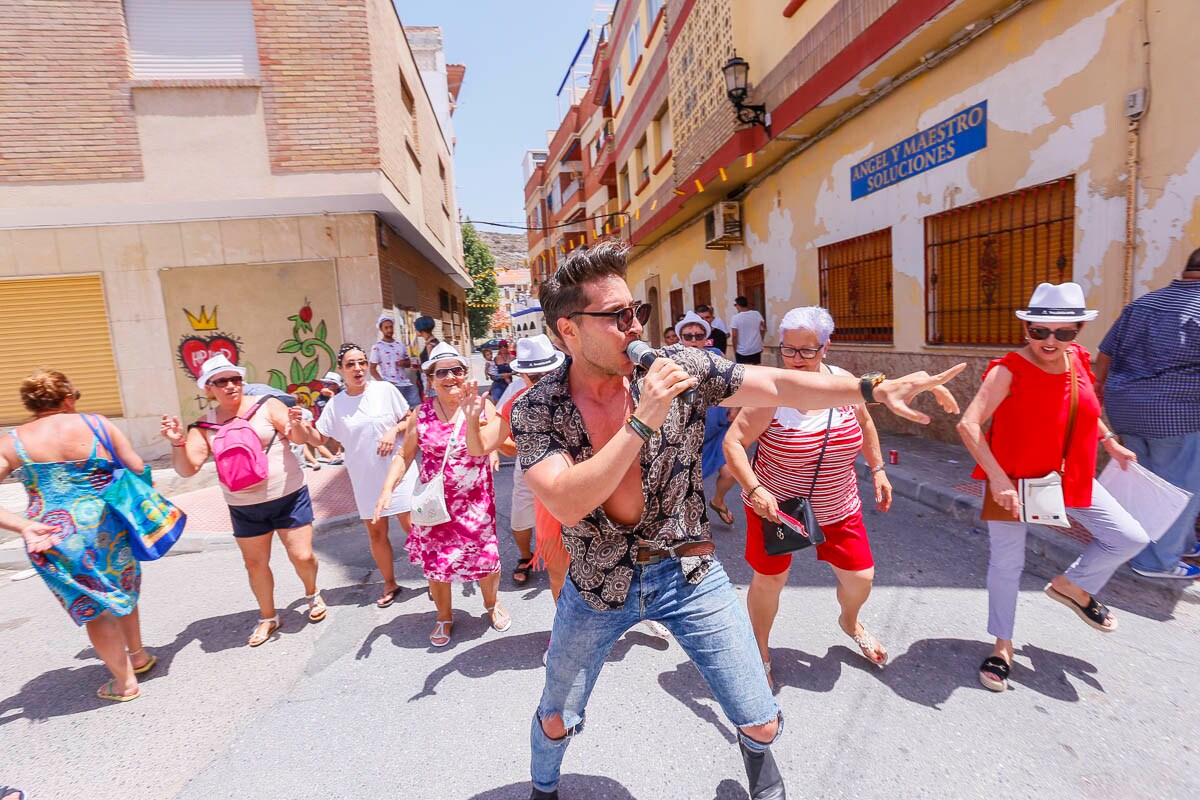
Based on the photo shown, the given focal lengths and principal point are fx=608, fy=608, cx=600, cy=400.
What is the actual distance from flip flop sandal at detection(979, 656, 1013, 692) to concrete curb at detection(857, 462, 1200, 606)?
141 cm

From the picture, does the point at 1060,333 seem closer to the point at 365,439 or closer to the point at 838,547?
the point at 838,547

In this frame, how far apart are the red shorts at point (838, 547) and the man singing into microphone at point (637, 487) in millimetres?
933

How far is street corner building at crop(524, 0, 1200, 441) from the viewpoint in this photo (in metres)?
4.93

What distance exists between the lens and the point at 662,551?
6.33ft

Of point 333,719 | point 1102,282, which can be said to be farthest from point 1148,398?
point 333,719

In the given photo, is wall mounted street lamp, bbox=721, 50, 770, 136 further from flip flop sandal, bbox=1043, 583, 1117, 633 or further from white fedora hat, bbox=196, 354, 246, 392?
white fedora hat, bbox=196, 354, 246, 392

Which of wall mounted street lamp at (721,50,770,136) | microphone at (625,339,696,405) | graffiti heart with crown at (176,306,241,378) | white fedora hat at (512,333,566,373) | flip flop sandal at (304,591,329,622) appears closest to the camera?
microphone at (625,339,696,405)

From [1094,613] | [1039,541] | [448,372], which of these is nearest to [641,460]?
[448,372]

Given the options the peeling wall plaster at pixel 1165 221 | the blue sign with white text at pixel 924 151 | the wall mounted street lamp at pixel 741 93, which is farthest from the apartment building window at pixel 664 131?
the peeling wall plaster at pixel 1165 221

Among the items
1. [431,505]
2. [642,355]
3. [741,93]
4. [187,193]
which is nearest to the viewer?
[642,355]

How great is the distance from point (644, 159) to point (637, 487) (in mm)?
19536

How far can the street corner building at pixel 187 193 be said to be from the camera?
8891 millimetres

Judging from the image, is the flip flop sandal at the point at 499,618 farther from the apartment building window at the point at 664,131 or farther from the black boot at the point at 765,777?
the apartment building window at the point at 664,131

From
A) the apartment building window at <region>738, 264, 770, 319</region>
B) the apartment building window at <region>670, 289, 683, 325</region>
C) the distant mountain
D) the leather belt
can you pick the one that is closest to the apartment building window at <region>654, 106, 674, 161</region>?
the apartment building window at <region>670, 289, 683, 325</region>
